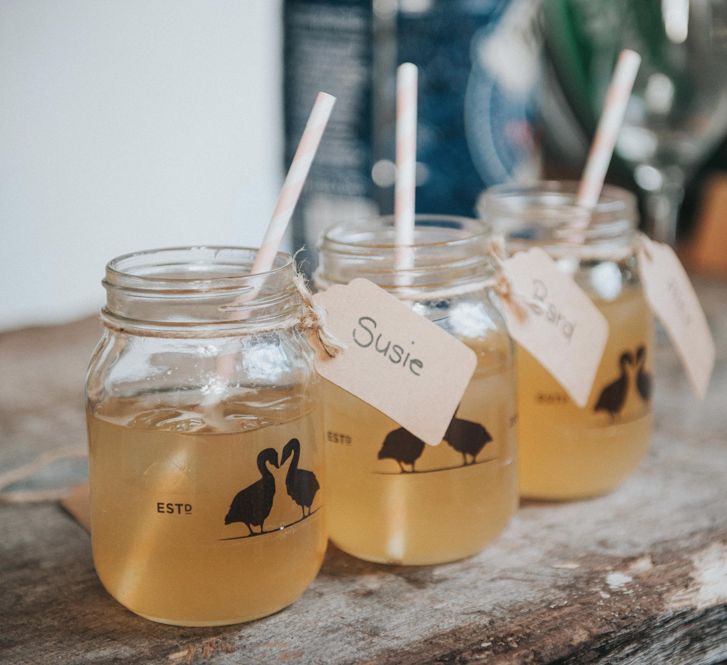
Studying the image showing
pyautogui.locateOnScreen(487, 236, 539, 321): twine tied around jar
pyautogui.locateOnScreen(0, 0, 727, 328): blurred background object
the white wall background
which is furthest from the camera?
the white wall background

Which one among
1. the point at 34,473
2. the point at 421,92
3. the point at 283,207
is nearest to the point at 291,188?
the point at 283,207

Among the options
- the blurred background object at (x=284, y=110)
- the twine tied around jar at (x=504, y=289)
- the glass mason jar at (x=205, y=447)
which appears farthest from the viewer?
the blurred background object at (x=284, y=110)

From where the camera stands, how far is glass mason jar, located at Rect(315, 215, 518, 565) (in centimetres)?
62

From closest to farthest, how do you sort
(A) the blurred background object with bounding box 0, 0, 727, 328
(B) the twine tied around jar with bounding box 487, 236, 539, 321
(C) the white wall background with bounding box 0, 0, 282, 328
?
(B) the twine tied around jar with bounding box 487, 236, 539, 321 → (A) the blurred background object with bounding box 0, 0, 727, 328 → (C) the white wall background with bounding box 0, 0, 282, 328

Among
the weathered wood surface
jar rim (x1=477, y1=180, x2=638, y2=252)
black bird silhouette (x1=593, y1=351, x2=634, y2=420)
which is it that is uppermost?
jar rim (x1=477, y1=180, x2=638, y2=252)

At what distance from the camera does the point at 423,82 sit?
1.15 m

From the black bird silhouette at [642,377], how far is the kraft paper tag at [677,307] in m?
0.02

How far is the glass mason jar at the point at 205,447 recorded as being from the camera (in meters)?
0.55

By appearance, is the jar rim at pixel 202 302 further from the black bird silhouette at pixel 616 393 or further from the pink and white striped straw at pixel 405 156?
the black bird silhouette at pixel 616 393

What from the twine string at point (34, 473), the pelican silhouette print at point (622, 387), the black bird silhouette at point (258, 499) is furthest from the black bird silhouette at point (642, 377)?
the twine string at point (34, 473)

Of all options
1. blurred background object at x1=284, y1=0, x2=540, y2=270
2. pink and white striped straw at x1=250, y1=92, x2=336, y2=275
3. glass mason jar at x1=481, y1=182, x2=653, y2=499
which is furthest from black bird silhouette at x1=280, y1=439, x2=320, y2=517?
blurred background object at x1=284, y1=0, x2=540, y2=270

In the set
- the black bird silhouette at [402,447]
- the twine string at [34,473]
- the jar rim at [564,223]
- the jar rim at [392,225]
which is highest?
the jar rim at [392,225]

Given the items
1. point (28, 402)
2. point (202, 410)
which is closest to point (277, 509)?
point (202, 410)

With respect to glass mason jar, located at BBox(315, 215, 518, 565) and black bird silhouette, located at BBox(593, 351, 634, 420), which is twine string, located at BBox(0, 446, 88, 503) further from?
black bird silhouette, located at BBox(593, 351, 634, 420)
